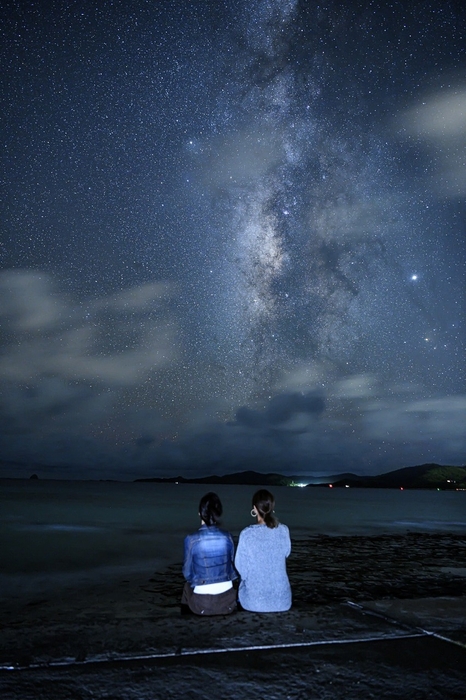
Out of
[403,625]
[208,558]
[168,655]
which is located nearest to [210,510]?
[208,558]

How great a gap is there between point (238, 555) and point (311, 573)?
442 inches

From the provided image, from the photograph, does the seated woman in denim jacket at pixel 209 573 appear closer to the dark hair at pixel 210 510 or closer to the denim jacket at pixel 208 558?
the denim jacket at pixel 208 558

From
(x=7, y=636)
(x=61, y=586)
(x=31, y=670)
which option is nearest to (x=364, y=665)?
(x=31, y=670)

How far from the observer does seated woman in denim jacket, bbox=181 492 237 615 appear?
5840 mm

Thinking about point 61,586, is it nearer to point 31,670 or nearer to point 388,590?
point 388,590

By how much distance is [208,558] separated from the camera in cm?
589

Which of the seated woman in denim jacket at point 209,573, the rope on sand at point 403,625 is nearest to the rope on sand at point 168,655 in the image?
the rope on sand at point 403,625

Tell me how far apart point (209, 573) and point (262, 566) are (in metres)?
0.57

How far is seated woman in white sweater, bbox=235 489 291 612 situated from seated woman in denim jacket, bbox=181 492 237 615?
0.54 ft

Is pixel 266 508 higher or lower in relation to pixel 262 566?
higher

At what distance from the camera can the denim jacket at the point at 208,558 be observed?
19.3 feet

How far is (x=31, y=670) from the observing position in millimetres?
4152

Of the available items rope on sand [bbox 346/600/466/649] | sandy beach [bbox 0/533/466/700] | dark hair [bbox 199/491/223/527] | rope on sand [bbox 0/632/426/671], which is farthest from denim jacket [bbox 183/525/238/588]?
rope on sand [bbox 346/600/466/649]

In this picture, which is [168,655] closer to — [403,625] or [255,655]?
[255,655]
